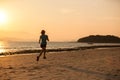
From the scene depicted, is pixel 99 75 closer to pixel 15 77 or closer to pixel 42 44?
pixel 15 77

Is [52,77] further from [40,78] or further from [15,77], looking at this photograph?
[15,77]

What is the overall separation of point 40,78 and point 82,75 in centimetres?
194

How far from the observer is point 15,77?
474 inches

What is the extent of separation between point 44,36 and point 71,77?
9.58 metres

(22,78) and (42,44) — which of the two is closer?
(22,78)

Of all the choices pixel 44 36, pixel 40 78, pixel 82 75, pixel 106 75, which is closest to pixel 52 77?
pixel 40 78

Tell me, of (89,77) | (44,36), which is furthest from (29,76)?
(44,36)

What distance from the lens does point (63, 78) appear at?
11.6 meters

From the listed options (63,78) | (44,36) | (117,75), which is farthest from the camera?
(44,36)

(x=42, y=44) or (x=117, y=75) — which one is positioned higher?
(x=42, y=44)

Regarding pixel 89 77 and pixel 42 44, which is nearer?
pixel 89 77

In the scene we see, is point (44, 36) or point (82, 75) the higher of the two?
point (44, 36)

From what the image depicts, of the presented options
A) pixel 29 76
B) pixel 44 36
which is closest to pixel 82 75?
pixel 29 76

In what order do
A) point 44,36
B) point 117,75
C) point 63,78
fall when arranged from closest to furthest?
1. point 63,78
2. point 117,75
3. point 44,36
